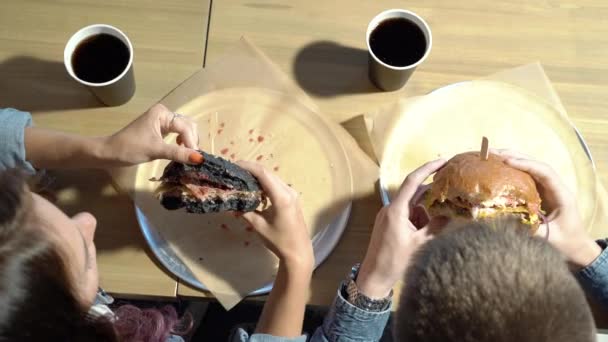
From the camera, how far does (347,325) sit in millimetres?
967

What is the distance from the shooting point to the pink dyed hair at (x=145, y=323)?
95 cm

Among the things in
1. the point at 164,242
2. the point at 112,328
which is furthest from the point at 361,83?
the point at 112,328

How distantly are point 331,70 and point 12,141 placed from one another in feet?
Answer: 2.14

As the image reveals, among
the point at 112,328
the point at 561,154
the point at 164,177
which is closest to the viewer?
the point at 112,328

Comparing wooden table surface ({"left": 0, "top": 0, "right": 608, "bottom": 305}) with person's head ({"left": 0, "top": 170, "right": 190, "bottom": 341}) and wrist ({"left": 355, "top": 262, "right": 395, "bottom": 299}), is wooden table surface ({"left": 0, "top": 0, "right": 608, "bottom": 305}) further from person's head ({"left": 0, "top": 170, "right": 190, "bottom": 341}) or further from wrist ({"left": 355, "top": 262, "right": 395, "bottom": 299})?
person's head ({"left": 0, "top": 170, "right": 190, "bottom": 341})

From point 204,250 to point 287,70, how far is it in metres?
0.42

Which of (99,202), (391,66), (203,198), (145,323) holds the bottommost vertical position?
(145,323)

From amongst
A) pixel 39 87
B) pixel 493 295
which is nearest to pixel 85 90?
pixel 39 87

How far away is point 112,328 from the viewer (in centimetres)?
80

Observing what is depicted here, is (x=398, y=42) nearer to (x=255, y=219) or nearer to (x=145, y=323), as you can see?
(x=255, y=219)

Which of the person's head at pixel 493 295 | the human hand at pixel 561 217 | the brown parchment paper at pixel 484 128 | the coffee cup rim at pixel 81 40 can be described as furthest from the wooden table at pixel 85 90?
the human hand at pixel 561 217

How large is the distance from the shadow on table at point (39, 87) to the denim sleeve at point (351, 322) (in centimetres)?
64

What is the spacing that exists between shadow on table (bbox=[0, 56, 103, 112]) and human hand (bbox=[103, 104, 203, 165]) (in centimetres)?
15

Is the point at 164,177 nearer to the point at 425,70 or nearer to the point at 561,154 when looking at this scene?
the point at 425,70
